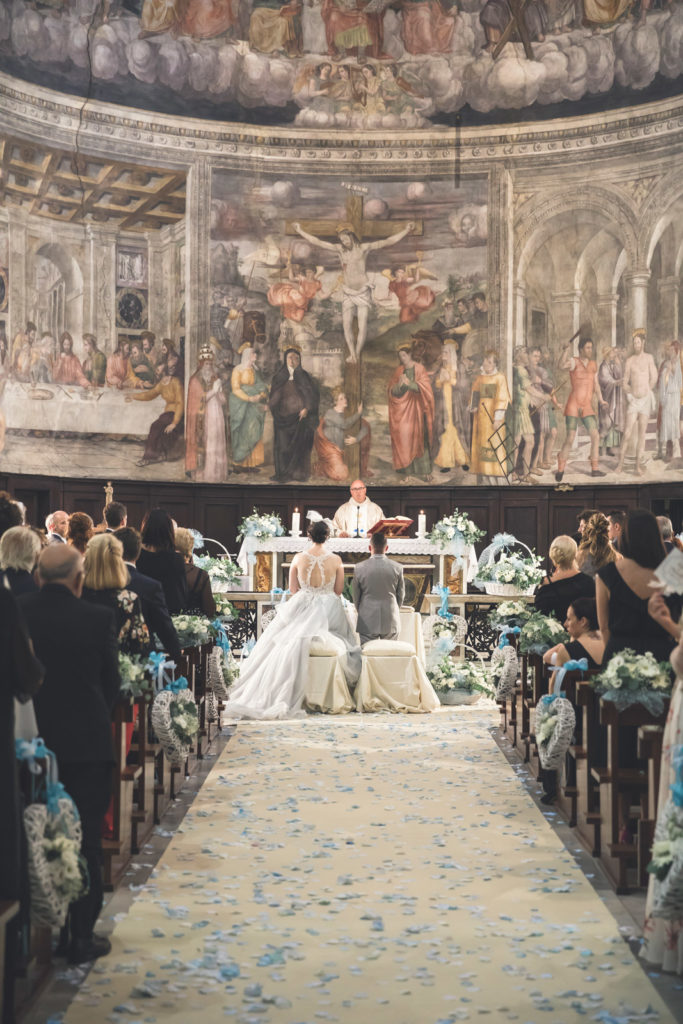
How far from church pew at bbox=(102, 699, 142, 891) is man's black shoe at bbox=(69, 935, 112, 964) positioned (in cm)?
92

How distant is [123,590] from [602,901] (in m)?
2.83

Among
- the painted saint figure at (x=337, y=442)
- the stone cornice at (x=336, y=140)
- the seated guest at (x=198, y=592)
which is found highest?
the stone cornice at (x=336, y=140)

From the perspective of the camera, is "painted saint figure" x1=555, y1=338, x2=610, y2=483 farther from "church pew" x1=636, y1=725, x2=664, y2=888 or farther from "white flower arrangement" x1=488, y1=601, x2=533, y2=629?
"church pew" x1=636, y1=725, x2=664, y2=888

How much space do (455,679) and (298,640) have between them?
1.97 metres

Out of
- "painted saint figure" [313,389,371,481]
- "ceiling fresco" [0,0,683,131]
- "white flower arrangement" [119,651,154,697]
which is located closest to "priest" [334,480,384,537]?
"painted saint figure" [313,389,371,481]

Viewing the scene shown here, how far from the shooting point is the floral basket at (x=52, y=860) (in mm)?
4047

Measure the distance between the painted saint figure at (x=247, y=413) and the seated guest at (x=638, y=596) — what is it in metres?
14.9

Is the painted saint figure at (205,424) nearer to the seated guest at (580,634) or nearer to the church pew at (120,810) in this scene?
the seated guest at (580,634)

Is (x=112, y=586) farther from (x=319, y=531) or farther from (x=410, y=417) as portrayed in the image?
(x=410, y=417)

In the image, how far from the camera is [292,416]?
2109 cm

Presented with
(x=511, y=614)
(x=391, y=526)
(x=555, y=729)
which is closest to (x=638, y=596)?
(x=555, y=729)

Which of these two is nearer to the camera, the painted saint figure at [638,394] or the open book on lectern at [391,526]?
the open book on lectern at [391,526]

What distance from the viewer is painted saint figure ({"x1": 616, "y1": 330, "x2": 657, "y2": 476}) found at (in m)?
20.0

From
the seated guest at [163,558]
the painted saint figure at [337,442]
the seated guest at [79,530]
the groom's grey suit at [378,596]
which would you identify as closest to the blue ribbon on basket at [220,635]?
the seated guest at [163,558]
